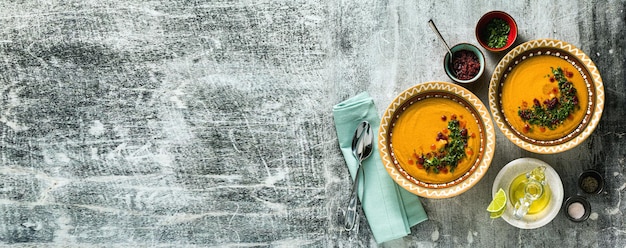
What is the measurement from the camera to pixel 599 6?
7.41 feet

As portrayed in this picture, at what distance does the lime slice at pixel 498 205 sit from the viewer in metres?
2.08

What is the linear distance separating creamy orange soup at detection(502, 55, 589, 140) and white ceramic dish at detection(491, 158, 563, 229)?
0.43 feet

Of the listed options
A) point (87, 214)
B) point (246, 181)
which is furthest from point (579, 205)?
point (87, 214)

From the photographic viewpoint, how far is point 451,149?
2158mm

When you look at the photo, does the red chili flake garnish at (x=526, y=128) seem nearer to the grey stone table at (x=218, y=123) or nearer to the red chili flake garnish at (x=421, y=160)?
the grey stone table at (x=218, y=123)

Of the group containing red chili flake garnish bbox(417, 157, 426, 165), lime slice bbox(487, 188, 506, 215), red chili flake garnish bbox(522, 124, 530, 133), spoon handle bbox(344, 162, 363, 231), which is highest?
red chili flake garnish bbox(522, 124, 530, 133)

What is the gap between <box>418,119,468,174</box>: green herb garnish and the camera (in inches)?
85.0

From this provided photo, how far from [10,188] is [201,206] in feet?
2.94

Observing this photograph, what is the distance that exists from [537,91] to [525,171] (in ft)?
1.15

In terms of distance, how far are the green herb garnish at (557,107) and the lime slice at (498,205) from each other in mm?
337

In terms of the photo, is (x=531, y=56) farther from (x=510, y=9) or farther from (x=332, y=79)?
(x=332, y=79)

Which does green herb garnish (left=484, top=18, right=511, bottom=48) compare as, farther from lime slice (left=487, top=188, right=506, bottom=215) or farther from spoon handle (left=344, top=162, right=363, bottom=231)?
spoon handle (left=344, top=162, right=363, bottom=231)

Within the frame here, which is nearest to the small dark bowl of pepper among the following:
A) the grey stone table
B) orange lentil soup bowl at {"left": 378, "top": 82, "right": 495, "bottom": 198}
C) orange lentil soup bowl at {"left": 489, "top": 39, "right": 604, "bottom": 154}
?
the grey stone table

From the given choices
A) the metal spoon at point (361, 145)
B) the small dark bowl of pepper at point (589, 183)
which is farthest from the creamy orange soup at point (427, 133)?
the small dark bowl of pepper at point (589, 183)
